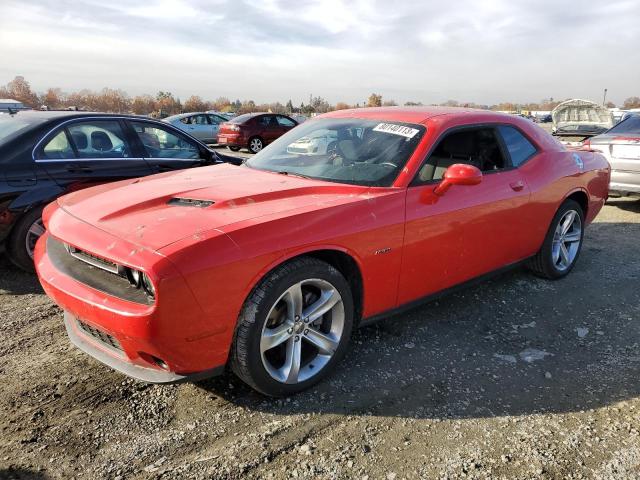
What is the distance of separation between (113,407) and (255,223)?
1.27 metres

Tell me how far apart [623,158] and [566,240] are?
3498 mm

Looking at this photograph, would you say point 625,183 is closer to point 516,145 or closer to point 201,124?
point 516,145

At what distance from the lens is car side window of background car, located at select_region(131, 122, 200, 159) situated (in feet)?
17.7

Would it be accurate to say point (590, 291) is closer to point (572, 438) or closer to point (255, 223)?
point (572, 438)

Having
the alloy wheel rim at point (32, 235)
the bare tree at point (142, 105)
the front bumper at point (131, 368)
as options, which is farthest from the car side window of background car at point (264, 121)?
the bare tree at point (142, 105)

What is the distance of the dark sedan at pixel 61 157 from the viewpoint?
4.34m

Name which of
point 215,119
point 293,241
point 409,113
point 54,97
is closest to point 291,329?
point 293,241

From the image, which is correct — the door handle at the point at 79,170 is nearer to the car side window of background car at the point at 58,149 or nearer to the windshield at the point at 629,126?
the car side window of background car at the point at 58,149

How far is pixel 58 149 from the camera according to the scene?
4.69 metres

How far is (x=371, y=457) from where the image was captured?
2365 millimetres

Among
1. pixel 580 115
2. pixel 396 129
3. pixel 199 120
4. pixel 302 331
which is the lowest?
pixel 302 331

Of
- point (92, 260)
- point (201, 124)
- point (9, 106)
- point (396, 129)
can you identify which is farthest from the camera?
point (201, 124)

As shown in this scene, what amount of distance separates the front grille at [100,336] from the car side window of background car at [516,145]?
329 cm

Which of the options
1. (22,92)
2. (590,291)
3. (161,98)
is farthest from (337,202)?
(161,98)
